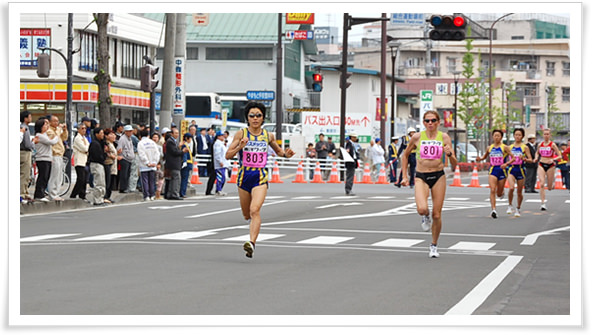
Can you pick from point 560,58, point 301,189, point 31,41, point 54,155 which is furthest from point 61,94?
point 560,58

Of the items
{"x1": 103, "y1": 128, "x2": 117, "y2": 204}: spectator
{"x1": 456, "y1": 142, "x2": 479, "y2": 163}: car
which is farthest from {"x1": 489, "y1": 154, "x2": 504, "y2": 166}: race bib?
{"x1": 456, "y1": 142, "x2": 479, "y2": 163}: car

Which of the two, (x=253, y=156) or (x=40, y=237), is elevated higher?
(x=253, y=156)

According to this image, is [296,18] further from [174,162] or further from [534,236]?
[534,236]

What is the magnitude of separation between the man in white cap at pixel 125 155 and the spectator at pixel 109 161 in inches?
20.0

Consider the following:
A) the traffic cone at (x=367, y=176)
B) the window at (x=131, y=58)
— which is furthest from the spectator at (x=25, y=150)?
the window at (x=131, y=58)

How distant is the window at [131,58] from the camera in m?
61.0

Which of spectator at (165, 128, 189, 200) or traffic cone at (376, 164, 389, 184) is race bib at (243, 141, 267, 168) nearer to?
spectator at (165, 128, 189, 200)

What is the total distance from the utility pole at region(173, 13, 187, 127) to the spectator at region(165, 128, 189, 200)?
339 cm

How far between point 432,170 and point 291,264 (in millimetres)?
2716

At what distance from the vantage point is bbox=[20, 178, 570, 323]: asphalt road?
31.1 ft

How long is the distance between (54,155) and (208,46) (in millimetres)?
58692

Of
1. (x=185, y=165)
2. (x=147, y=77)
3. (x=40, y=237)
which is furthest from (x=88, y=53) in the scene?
(x=40, y=237)

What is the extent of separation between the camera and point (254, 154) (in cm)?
1372
